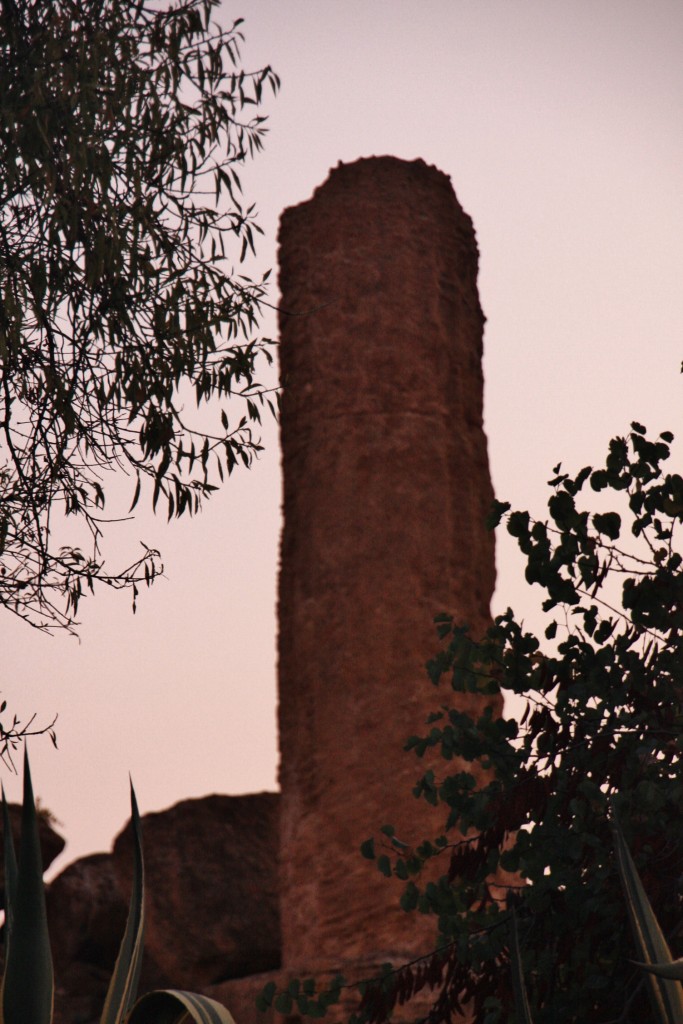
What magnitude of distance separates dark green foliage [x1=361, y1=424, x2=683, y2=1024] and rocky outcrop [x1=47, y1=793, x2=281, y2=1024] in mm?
4984

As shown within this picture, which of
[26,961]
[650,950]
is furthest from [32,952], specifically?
[650,950]

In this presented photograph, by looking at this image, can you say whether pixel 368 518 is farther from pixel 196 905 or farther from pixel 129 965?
pixel 129 965

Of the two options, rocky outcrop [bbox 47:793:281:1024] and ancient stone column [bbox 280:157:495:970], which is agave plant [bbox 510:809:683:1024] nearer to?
ancient stone column [bbox 280:157:495:970]

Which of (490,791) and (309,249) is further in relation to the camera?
(309,249)

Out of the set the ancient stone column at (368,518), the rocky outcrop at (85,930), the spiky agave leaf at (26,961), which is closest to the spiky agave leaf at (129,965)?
the spiky agave leaf at (26,961)

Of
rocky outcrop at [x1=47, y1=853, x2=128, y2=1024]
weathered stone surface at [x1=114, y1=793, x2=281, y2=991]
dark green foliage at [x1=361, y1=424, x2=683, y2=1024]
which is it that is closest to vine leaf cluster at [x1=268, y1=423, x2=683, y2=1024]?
dark green foliage at [x1=361, y1=424, x2=683, y2=1024]

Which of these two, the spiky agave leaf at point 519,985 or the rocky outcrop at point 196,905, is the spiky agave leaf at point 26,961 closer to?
the spiky agave leaf at point 519,985

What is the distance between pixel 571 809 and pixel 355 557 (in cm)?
390

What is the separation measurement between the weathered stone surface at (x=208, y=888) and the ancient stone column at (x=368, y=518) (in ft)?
4.90

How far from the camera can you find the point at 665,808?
3529 mm

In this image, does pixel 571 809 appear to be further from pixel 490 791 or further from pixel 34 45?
pixel 34 45

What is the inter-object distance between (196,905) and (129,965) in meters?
5.60

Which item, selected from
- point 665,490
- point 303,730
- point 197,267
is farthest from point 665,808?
point 303,730

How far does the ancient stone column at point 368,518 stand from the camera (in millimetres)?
7012
